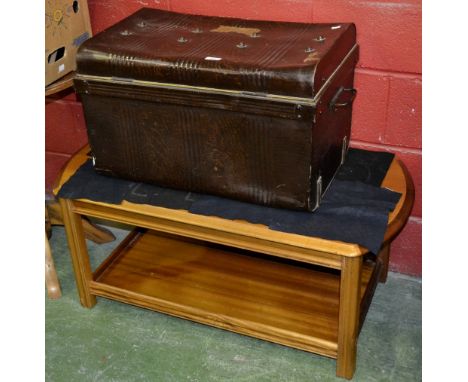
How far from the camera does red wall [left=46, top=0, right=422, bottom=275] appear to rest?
5.99 feet

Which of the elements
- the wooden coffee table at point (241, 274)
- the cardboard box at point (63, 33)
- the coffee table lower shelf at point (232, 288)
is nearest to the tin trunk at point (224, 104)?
the wooden coffee table at point (241, 274)

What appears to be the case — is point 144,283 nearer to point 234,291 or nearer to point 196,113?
point 234,291

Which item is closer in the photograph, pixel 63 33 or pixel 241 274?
pixel 63 33

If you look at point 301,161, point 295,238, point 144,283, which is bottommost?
point 144,283

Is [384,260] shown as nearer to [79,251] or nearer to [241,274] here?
[241,274]

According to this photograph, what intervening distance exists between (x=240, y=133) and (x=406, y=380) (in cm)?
89

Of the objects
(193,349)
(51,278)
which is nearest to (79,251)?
(51,278)

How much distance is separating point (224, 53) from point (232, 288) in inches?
31.7

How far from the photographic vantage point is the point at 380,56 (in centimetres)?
188

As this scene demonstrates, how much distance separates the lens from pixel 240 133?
1587 mm

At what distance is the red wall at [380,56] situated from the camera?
1.83 metres

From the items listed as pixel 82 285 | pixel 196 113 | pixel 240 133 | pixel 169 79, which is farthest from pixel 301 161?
pixel 82 285

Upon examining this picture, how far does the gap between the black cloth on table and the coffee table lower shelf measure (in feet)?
1.19

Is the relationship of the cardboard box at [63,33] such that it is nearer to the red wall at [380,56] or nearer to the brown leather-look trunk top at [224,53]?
the red wall at [380,56]
